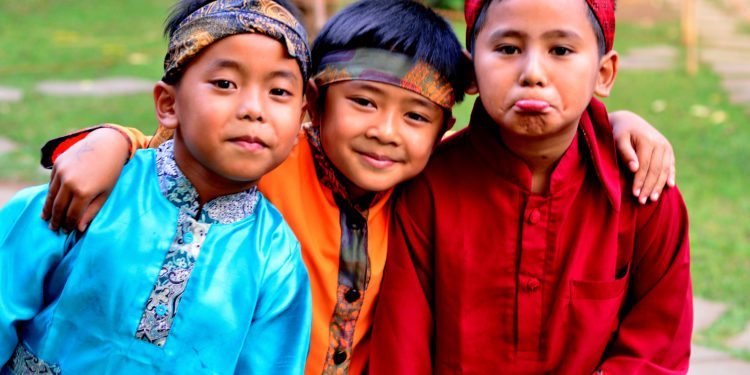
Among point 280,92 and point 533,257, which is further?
point 533,257

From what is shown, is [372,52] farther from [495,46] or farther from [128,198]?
[128,198]

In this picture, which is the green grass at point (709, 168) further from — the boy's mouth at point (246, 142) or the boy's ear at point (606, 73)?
the boy's mouth at point (246, 142)

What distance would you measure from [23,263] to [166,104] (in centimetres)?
50

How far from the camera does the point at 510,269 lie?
240cm

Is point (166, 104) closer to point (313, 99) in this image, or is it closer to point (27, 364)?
point (313, 99)

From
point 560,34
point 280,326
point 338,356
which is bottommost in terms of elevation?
point 338,356

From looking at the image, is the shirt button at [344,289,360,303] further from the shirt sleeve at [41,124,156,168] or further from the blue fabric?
the shirt sleeve at [41,124,156,168]

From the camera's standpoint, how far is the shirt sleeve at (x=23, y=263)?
2.07 metres

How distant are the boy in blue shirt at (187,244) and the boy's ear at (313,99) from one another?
0.25m

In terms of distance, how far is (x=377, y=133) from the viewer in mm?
2295

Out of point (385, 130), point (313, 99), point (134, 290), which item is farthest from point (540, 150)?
point (134, 290)

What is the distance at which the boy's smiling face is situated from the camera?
2047 millimetres

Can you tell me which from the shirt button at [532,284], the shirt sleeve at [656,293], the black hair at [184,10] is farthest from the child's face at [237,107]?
the shirt sleeve at [656,293]

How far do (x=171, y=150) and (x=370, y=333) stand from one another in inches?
30.2
